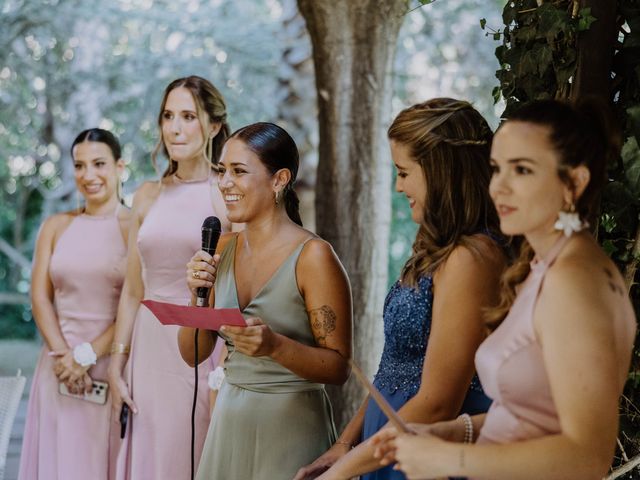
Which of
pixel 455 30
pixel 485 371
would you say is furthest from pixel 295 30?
pixel 485 371

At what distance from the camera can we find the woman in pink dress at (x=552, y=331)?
61.1 inches

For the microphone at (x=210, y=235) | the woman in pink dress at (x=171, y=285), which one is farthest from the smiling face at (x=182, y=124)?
the microphone at (x=210, y=235)

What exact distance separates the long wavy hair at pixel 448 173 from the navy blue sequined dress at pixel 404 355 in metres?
0.05

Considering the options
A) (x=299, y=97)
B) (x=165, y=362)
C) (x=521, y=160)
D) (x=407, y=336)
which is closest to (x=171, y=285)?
(x=165, y=362)

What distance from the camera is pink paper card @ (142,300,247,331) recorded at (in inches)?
87.4

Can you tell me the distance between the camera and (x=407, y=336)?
234 centimetres

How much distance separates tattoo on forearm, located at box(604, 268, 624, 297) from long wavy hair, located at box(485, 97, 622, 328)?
4.4 inches

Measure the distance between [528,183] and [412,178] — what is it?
2.15ft

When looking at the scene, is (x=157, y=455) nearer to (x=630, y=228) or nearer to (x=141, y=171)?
(x=630, y=228)

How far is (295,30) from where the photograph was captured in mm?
7105

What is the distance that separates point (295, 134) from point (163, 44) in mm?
3653

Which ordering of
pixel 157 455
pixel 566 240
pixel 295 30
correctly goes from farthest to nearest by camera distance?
1. pixel 295 30
2. pixel 157 455
3. pixel 566 240

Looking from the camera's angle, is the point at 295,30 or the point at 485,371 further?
the point at 295,30

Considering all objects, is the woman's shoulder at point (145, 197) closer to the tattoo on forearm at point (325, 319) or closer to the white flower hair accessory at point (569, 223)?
the tattoo on forearm at point (325, 319)
